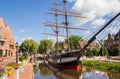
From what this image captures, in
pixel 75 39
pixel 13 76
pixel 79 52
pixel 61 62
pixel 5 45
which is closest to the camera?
pixel 13 76

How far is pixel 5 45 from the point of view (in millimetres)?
63688

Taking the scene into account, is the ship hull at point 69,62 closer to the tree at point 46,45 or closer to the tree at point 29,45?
the tree at point 29,45

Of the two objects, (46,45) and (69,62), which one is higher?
(46,45)

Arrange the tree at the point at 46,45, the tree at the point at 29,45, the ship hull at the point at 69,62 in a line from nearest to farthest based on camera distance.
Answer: the ship hull at the point at 69,62 → the tree at the point at 29,45 → the tree at the point at 46,45

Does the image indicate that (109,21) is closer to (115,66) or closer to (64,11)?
(115,66)

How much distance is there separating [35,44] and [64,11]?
60629mm

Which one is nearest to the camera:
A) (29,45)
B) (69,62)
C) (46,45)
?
(69,62)

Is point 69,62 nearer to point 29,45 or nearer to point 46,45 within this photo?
point 29,45

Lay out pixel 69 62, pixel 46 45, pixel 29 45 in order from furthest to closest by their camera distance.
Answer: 1. pixel 46 45
2. pixel 29 45
3. pixel 69 62

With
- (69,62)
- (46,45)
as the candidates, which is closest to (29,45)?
(46,45)

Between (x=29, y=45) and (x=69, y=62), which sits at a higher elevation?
(x=29, y=45)

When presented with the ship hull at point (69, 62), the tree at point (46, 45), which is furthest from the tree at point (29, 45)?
the ship hull at point (69, 62)

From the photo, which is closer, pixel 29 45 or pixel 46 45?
pixel 29 45

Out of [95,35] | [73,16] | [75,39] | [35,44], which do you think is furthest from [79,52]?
[75,39]
